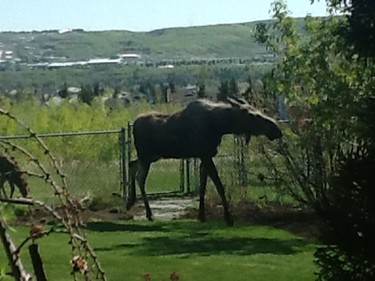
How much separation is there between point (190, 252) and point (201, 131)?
211 inches

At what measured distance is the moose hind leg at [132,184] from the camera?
929 inches

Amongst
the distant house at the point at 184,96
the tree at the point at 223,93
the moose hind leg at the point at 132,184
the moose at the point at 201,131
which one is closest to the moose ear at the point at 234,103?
the moose at the point at 201,131

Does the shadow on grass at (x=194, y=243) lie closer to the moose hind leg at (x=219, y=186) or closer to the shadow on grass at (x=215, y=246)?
the shadow on grass at (x=215, y=246)

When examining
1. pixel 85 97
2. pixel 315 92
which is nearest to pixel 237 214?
pixel 315 92

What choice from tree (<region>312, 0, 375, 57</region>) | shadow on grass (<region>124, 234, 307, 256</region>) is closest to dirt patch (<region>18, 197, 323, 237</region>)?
shadow on grass (<region>124, 234, 307, 256</region>)

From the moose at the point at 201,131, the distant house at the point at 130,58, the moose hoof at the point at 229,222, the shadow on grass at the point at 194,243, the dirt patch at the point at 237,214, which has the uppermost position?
the moose at the point at 201,131

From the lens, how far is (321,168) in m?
19.3

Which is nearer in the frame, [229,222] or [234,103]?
[229,222]

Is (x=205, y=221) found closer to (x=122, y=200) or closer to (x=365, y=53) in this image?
(x=122, y=200)

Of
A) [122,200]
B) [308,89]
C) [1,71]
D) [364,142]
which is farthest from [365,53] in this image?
[1,71]

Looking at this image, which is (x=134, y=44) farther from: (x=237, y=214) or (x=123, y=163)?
(x=237, y=214)

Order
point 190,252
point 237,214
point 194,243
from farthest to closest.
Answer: point 237,214 < point 194,243 < point 190,252

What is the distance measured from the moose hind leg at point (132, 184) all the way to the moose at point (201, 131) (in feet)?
1.35

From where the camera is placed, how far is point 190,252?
16.6 meters
